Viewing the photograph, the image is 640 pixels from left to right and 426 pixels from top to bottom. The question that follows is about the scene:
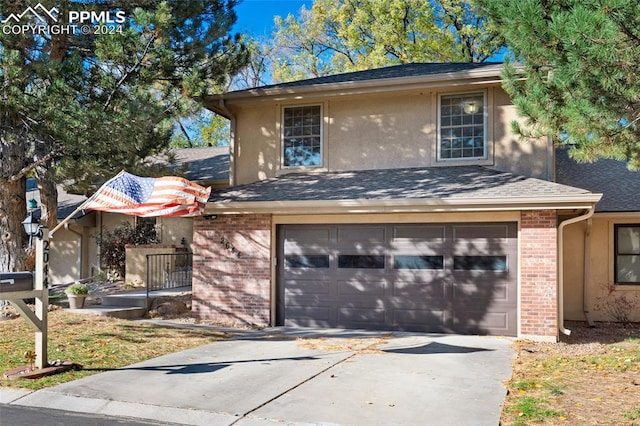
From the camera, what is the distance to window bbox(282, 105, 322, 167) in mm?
13500

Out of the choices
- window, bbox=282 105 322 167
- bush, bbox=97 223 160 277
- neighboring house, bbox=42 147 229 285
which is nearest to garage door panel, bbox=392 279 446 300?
window, bbox=282 105 322 167

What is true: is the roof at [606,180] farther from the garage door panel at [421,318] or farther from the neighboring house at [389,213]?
the garage door panel at [421,318]

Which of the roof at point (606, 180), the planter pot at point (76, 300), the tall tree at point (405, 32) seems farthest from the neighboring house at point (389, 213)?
the tall tree at point (405, 32)

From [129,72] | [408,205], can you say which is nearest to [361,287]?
[408,205]

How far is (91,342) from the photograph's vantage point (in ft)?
31.0

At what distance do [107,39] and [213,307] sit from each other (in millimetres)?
5621

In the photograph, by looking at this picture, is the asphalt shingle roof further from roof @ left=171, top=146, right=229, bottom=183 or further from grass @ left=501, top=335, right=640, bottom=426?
roof @ left=171, top=146, right=229, bottom=183

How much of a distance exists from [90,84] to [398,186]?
252 inches

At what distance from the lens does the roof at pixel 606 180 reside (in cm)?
1305

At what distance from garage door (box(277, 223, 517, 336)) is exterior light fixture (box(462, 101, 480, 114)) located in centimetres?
278

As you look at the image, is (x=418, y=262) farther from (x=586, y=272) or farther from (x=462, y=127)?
(x=586, y=272)

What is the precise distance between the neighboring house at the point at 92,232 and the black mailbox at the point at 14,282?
10.0 meters

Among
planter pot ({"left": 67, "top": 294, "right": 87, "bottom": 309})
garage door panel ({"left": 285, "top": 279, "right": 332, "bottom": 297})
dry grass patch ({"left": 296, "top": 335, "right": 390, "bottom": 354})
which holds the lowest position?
dry grass patch ({"left": 296, "top": 335, "right": 390, "bottom": 354})

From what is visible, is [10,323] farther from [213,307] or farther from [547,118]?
[547,118]
